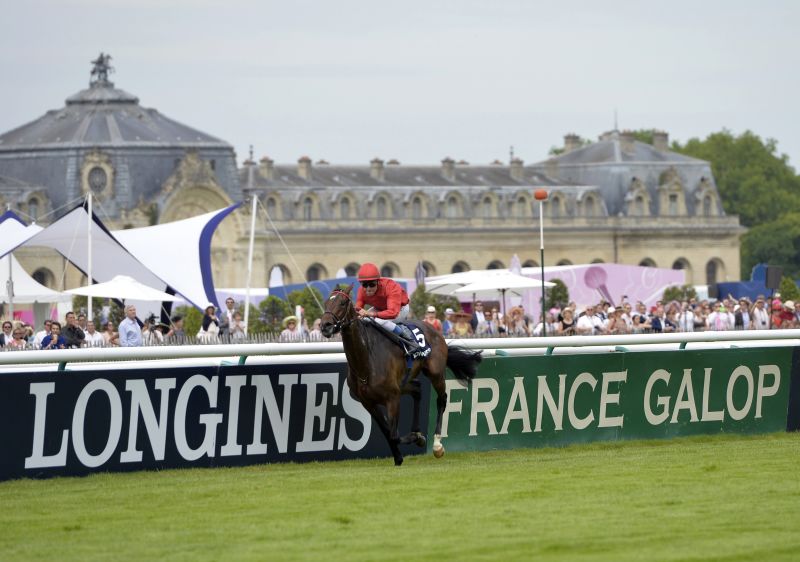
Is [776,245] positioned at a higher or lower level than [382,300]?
higher

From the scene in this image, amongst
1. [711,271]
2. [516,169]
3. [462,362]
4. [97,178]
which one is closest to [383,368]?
[462,362]

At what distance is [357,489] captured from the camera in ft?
44.7

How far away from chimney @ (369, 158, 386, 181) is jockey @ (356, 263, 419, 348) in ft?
294

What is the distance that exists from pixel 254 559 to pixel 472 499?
269 cm

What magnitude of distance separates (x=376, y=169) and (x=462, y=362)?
8992 centimetres

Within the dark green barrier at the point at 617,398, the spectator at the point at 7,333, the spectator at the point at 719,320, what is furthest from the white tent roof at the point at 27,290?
the dark green barrier at the point at 617,398

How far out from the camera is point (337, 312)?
1488cm

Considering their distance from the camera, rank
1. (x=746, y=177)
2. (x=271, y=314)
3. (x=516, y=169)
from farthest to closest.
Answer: (x=746, y=177) → (x=516, y=169) → (x=271, y=314)

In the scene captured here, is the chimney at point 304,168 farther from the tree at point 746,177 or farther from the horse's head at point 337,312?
the horse's head at point 337,312

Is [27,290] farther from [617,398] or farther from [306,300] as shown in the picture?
[617,398]

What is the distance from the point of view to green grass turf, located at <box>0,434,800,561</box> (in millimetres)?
10859

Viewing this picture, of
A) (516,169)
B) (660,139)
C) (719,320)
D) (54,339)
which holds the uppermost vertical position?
(660,139)

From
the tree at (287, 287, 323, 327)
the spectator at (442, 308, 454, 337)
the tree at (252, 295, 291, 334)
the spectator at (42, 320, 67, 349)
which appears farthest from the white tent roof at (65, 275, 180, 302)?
the tree at (287, 287, 323, 327)

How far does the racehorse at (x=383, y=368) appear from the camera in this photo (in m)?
15.0
